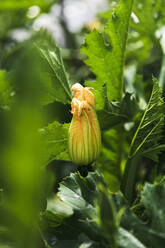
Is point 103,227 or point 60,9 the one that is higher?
point 103,227

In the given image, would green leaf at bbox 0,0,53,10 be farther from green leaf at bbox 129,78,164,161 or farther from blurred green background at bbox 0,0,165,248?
green leaf at bbox 129,78,164,161

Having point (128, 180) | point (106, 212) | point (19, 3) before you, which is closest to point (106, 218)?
point (106, 212)

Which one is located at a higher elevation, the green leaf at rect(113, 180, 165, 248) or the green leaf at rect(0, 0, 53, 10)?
the green leaf at rect(0, 0, 53, 10)

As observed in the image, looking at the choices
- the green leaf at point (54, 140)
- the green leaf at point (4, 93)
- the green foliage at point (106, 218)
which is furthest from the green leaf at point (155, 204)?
the green leaf at point (4, 93)

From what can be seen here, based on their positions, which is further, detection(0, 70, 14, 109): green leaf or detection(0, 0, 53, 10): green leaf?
detection(0, 0, 53, 10): green leaf

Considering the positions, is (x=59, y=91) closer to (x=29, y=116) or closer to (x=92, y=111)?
(x=92, y=111)

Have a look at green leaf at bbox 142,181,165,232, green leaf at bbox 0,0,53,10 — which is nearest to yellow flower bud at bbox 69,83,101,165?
green leaf at bbox 142,181,165,232

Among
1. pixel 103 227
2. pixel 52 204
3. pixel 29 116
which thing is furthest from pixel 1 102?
pixel 29 116
